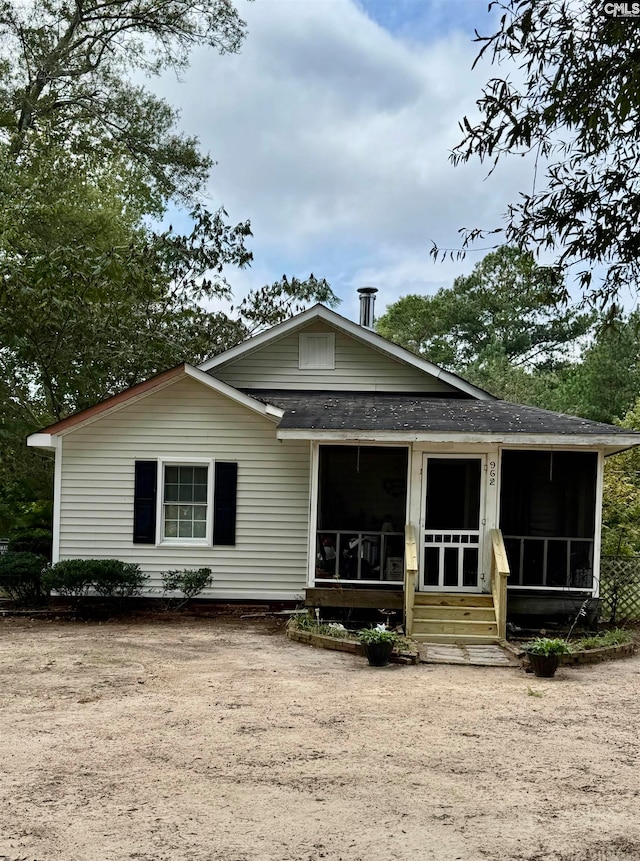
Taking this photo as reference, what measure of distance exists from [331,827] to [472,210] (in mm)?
4097

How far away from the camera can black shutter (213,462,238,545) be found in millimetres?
14164

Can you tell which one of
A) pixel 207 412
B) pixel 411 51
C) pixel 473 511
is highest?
pixel 411 51

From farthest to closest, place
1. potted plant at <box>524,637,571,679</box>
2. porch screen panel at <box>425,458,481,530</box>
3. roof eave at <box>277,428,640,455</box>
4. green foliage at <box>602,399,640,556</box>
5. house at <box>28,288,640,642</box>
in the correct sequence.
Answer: green foliage at <box>602,399,640,556</box> < porch screen panel at <box>425,458,481,530</box> < house at <box>28,288,640,642</box> < roof eave at <box>277,428,640,455</box> < potted plant at <box>524,637,571,679</box>

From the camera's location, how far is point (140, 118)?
81.4ft

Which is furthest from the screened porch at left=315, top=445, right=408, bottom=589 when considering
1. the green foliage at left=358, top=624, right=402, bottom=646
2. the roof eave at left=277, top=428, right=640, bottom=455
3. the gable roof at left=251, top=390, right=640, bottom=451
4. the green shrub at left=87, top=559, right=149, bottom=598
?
the green foliage at left=358, top=624, right=402, bottom=646

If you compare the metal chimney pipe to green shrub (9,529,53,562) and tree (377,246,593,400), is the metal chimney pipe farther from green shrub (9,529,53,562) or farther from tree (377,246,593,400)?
tree (377,246,593,400)

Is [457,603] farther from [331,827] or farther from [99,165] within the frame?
[99,165]

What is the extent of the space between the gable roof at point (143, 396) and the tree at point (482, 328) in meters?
30.9

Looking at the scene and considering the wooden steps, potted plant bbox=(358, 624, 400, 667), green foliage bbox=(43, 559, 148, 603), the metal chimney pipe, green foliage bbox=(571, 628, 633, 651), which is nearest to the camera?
potted plant bbox=(358, 624, 400, 667)

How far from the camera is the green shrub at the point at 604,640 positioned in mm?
11086

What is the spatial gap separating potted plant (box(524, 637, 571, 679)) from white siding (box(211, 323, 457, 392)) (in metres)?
7.27

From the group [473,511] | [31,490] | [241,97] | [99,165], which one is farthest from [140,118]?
[473,511]

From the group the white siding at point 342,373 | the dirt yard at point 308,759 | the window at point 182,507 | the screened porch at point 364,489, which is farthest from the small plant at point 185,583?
the white siding at point 342,373

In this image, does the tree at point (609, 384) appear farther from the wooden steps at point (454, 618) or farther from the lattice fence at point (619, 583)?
Result: the wooden steps at point (454, 618)
